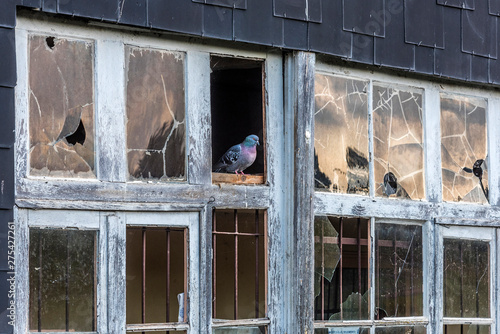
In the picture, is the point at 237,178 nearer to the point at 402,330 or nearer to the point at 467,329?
Result: the point at 402,330

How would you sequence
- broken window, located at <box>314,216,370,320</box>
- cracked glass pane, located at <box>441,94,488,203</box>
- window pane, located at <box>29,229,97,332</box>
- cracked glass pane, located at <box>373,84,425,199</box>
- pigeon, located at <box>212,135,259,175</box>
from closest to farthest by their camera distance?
window pane, located at <box>29,229,97,332</box>, pigeon, located at <box>212,135,259,175</box>, broken window, located at <box>314,216,370,320</box>, cracked glass pane, located at <box>373,84,425,199</box>, cracked glass pane, located at <box>441,94,488,203</box>

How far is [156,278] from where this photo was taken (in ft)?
15.4

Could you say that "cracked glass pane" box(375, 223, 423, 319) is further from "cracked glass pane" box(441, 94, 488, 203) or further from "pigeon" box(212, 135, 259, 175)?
"pigeon" box(212, 135, 259, 175)

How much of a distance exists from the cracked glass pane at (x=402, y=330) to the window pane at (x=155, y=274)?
1.43 meters

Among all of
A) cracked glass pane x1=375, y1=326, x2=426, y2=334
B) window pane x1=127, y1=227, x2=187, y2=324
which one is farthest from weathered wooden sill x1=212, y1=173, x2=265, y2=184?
cracked glass pane x1=375, y1=326, x2=426, y2=334

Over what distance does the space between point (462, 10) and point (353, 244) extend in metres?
1.83

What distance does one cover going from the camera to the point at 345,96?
5.54 m

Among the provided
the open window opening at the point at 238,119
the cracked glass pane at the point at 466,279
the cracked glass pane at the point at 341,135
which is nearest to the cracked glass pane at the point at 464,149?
the cracked glass pane at the point at 466,279

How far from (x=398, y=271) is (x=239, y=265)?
1.24 m

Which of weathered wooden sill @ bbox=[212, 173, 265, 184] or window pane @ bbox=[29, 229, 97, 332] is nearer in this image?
window pane @ bbox=[29, 229, 97, 332]

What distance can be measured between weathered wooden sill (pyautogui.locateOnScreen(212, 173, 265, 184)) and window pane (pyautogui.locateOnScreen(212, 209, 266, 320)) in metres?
0.17

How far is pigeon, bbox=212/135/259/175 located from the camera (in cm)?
506

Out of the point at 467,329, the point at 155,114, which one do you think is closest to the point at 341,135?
Answer: the point at 155,114

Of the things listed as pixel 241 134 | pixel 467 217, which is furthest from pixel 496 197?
pixel 241 134
